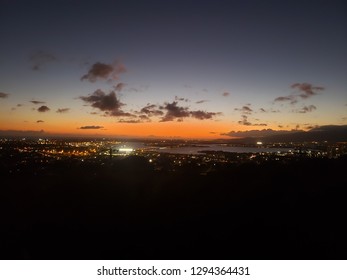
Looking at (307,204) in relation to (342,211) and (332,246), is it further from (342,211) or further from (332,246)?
(332,246)

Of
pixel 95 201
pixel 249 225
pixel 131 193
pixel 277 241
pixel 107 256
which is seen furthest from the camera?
pixel 131 193

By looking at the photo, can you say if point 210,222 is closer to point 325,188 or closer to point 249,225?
point 249,225

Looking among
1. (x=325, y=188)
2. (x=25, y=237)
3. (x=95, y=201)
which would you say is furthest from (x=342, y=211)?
(x=25, y=237)

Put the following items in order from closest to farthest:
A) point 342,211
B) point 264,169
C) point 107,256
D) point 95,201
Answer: point 107,256 → point 342,211 → point 95,201 → point 264,169

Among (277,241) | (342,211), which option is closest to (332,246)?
(277,241)

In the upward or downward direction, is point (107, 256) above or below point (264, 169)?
below

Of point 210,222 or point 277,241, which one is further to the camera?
point 210,222
